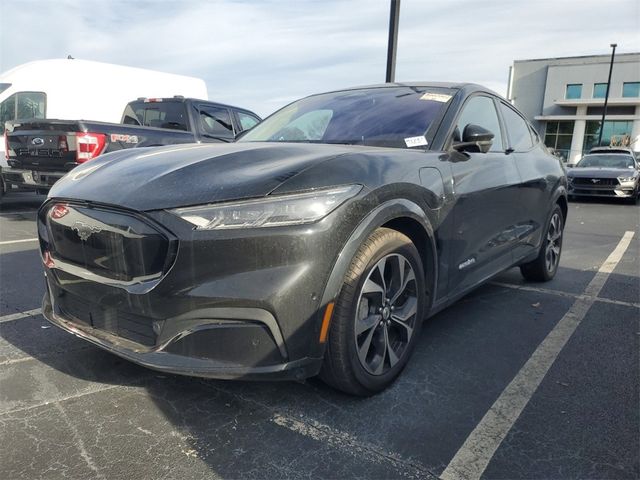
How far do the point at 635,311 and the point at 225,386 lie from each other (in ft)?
11.2

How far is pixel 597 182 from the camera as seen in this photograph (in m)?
13.6

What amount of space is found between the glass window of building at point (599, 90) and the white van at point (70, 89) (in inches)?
1635

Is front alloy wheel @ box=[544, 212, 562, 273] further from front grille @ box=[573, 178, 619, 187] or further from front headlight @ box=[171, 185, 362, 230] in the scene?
→ front grille @ box=[573, 178, 619, 187]

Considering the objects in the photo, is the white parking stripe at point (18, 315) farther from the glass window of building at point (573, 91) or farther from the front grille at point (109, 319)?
the glass window of building at point (573, 91)

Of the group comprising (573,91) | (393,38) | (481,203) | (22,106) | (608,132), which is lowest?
(481,203)

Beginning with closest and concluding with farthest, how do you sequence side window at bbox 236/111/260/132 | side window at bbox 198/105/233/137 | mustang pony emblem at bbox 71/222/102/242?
mustang pony emblem at bbox 71/222/102/242 → side window at bbox 198/105/233/137 → side window at bbox 236/111/260/132

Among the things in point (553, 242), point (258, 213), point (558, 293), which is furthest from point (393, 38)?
point (258, 213)

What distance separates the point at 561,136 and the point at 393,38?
4182 centimetres

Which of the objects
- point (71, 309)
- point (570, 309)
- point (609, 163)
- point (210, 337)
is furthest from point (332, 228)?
point (609, 163)

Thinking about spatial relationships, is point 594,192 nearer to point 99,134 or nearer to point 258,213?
point 99,134

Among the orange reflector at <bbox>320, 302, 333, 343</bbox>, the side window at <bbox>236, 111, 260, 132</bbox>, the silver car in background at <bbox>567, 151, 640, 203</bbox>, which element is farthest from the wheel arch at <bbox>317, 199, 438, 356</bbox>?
the silver car in background at <bbox>567, 151, 640, 203</bbox>

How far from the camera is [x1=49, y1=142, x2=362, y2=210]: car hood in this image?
2.14 m

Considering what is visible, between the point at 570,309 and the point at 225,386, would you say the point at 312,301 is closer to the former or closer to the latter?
the point at 225,386

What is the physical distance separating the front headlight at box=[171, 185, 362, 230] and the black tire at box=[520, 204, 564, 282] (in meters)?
3.33
